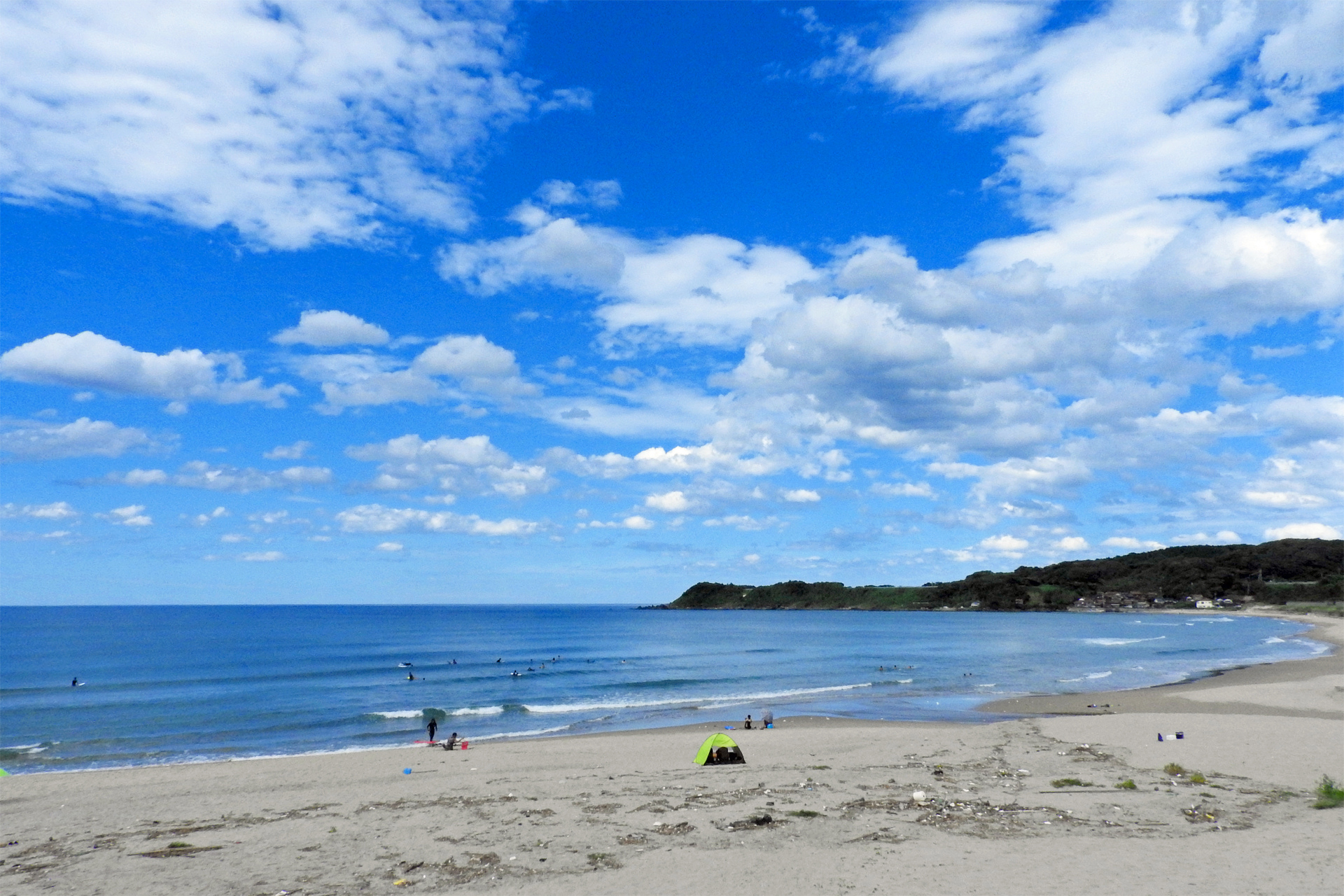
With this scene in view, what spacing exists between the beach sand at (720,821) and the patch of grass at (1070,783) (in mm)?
278

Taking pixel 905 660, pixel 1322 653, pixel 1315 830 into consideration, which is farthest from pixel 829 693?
pixel 1322 653

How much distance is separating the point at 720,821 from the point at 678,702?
30816 mm

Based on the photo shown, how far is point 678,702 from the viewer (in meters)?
46.6

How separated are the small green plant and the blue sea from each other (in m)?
19.6

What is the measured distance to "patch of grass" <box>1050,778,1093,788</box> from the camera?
1928 cm

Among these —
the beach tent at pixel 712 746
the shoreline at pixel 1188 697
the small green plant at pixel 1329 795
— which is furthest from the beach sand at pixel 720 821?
the shoreline at pixel 1188 697

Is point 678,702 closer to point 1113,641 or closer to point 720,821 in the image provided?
point 720,821

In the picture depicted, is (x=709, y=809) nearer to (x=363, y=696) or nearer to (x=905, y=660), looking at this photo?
(x=363, y=696)

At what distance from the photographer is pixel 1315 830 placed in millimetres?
14828

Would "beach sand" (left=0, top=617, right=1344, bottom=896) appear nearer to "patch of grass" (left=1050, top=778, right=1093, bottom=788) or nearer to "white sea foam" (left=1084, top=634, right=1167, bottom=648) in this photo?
"patch of grass" (left=1050, top=778, right=1093, bottom=788)

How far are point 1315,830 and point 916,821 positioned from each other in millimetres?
7144

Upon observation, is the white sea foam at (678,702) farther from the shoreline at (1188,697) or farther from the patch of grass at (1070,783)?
the patch of grass at (1070,783)

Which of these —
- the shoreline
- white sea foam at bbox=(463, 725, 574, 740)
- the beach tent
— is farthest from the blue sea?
the beach tent

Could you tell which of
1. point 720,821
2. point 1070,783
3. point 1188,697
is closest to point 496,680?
point 1188,697
